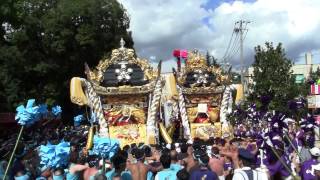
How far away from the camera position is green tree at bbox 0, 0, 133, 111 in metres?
36.8

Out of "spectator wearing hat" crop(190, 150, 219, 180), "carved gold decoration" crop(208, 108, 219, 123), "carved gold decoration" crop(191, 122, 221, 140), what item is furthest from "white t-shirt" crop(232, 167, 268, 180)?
"carved gold decoration" crop(208, 108, 219, 123)

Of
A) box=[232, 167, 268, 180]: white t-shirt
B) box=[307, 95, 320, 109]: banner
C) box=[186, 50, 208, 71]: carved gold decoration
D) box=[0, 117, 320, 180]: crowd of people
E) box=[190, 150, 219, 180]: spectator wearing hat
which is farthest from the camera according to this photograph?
box=[186, 50, 208, 71]: carved gold decoration

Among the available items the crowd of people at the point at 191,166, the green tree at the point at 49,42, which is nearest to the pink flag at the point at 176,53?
the green tree at the point at 49,42

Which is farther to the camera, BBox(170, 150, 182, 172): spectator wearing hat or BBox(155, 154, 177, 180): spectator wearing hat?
BBox(170, 150, 182, 172): spectator wearing hat

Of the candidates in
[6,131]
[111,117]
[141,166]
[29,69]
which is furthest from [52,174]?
[29,69]

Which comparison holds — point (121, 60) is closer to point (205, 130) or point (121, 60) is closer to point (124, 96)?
point (124, 96)

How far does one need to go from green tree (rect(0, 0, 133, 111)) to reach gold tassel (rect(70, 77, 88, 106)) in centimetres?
1642

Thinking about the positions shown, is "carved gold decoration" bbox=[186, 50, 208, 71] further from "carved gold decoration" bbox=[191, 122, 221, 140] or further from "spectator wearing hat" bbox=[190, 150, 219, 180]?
"spectator wearing hat" bbox=[190, 150, 219, 180]

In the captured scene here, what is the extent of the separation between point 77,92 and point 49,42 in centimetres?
1767

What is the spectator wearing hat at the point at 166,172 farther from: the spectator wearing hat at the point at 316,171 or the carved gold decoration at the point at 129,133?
the carved gold decoration at the point at 129,133

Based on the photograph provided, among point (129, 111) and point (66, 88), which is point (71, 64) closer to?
point (66, 88)

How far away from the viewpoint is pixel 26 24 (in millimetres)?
37531

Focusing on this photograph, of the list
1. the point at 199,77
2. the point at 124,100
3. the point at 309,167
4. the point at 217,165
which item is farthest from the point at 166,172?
the point at 199,77

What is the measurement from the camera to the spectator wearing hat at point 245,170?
6.80 metres
